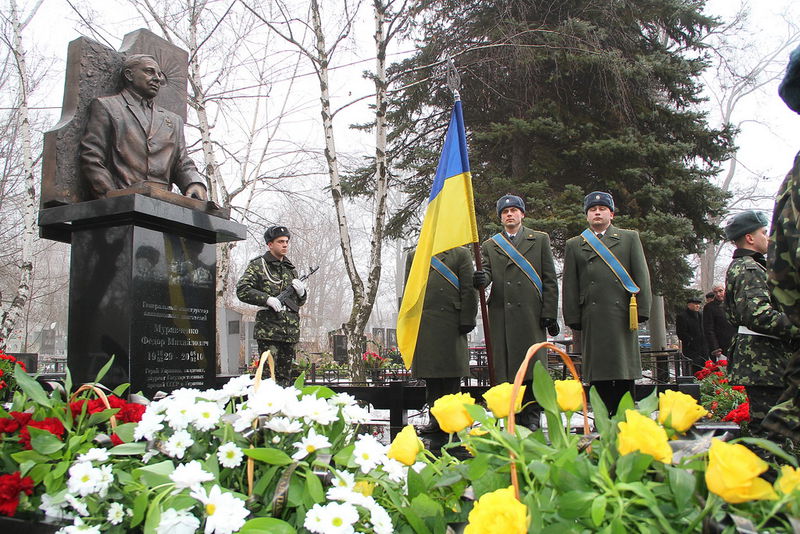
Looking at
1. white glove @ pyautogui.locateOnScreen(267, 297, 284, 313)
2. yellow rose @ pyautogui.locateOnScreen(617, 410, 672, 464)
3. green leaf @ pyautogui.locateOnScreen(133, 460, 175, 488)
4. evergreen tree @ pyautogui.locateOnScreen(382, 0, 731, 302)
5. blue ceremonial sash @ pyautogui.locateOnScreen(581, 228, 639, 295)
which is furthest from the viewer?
evergreen tree @ pyautogui.locateOnScreen(382, 0, 731, 302)

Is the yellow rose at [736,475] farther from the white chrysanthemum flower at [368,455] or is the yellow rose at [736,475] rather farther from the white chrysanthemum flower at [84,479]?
the white chrysanthemum flower at [84,479]

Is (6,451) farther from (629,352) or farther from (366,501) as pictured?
(629,352)

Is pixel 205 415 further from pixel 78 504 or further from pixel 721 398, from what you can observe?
pixel 721 398

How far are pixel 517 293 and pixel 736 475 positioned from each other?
4.33 meters

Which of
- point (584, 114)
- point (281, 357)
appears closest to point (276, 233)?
point (281, 357)

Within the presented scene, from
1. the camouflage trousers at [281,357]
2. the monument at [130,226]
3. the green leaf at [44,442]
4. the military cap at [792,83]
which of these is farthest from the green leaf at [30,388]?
the camouflage trousers at [281,357]

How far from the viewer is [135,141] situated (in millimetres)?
4602

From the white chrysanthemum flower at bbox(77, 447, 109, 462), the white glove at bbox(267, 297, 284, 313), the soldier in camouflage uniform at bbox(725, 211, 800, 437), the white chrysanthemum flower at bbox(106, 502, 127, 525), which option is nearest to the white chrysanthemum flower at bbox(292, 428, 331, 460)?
the white chrysanthemum flower at bbox(106, 502, 127, 525)

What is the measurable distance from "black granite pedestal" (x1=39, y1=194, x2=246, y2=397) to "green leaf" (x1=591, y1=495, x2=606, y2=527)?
11.7 feet

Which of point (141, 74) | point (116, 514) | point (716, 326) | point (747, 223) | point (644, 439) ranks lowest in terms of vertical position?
point (116, 514)

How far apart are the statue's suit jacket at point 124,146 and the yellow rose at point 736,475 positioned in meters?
4.39

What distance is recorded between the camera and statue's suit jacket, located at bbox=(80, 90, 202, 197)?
4422 millimetres

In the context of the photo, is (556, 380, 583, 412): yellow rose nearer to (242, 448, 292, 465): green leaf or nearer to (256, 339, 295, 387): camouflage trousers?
(242, 448, 292, 465): green leaf

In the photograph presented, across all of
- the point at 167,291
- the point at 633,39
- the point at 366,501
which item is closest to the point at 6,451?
the point at 366,501
